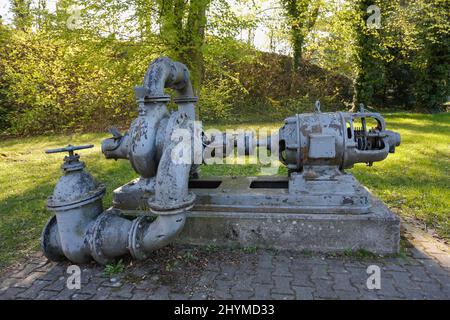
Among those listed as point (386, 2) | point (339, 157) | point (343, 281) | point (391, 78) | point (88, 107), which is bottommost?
point (343, 281)

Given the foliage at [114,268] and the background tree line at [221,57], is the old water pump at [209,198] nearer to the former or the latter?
the foliage at [114,268]

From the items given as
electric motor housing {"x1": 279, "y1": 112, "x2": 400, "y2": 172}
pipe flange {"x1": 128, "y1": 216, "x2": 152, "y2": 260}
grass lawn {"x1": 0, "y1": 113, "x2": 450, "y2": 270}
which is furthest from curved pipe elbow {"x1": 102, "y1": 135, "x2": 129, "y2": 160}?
electric motor housing {"x1": 279, "y1": 112, "x2": 400, "y2": 172}

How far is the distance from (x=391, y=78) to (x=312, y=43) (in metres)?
4.31

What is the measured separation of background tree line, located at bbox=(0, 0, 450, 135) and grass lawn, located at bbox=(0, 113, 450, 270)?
2.33 m

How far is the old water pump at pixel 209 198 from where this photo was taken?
2943 millimetres

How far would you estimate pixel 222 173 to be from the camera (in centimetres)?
685

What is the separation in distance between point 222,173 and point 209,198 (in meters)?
3.35

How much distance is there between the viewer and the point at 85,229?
9.98ft

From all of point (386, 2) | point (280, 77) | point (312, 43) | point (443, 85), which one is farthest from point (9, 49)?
point (443, 85)

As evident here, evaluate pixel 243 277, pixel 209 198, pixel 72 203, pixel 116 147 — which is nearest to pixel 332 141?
pixel 209 198

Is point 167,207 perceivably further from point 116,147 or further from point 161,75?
point 161,75

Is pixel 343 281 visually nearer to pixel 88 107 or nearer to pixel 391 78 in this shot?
pixel 88 107

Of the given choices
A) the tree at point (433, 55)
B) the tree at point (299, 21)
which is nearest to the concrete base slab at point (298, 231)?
the tree at point (299, 21)

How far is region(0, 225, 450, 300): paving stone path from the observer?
2.74m
